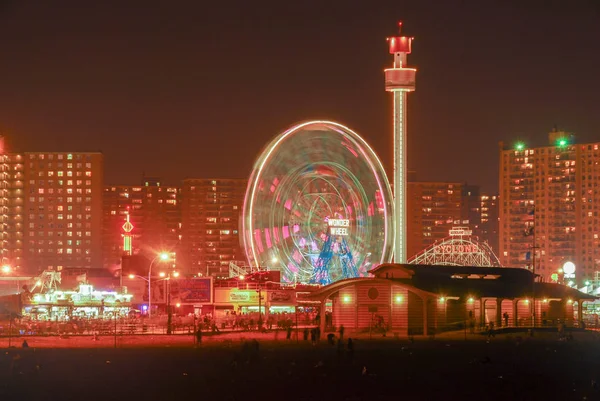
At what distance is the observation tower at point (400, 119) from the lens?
119875mm

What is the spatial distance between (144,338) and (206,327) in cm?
792

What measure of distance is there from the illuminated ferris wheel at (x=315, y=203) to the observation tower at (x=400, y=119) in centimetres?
2579

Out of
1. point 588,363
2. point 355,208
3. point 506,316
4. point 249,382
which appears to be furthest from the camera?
Result: point 355,208

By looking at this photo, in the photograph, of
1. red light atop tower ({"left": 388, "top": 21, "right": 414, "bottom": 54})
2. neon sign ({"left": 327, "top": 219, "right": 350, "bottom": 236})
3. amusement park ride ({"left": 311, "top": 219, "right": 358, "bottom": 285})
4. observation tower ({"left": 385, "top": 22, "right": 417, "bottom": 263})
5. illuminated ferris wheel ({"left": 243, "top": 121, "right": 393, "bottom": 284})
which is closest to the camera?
illuminated ferris wheel ({"left": 243, "top": 121, "right": 393, "bottom": 284})

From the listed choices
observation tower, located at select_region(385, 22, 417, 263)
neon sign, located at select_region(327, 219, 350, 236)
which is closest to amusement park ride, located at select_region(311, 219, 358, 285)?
neon sign, located at select_region(327, 219, 350, 236)

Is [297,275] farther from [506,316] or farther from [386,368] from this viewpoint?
[386,368]

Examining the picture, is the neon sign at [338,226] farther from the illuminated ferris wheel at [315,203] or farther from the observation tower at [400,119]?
the observation tower at [400,119]

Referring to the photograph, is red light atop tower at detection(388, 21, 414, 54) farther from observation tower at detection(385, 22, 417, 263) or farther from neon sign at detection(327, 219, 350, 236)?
neon sign at detection(327, 219, 350, 236)

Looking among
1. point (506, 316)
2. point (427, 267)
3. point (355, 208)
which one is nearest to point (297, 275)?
point (355, 208)

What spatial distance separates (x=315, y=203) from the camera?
92.8 metres

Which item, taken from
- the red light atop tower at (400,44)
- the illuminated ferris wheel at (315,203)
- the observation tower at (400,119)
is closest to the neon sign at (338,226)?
the illuminated ferris wheel at (315,203)

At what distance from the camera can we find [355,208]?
92938mm

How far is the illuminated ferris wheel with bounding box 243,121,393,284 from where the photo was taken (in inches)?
3538

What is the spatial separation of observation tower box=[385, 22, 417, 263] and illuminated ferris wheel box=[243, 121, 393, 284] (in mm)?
25792
